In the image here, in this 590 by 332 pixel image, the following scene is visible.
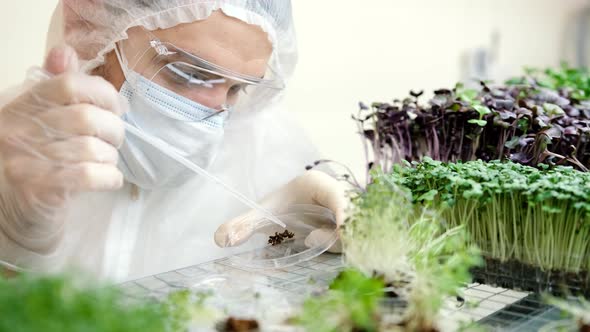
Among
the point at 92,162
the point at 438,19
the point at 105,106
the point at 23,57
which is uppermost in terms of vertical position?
the point at 438,19

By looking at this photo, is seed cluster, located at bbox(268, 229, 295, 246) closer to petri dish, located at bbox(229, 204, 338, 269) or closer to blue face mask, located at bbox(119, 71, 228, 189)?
petri dish, located at bbox(229, 204, 338, 269)

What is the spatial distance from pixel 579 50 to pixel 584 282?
183 inches

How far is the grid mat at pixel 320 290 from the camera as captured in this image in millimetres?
832

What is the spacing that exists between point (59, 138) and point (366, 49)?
2.01 meters

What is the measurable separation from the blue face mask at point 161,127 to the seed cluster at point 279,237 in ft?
1.05

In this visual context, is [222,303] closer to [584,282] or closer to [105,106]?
[105,106]

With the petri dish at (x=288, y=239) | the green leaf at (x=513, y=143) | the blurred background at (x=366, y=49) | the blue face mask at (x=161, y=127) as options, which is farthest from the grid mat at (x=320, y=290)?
the blurred background at (x=366, y=49)

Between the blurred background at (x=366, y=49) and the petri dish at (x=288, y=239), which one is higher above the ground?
the blurred background at (x=366, y=49)

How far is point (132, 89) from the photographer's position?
1251 millimetres

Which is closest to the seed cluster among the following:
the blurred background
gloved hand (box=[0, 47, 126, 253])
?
gloved hand (box=[0, 47, 126, 253])

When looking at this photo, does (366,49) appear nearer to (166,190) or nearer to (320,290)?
(166,190)

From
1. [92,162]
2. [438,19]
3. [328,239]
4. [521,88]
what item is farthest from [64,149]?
[438,19]

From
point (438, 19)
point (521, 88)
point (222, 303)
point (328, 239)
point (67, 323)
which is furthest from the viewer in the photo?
point (438, 19)

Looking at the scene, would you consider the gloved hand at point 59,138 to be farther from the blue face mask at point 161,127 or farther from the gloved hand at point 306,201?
the gloved hand at point 306,201
